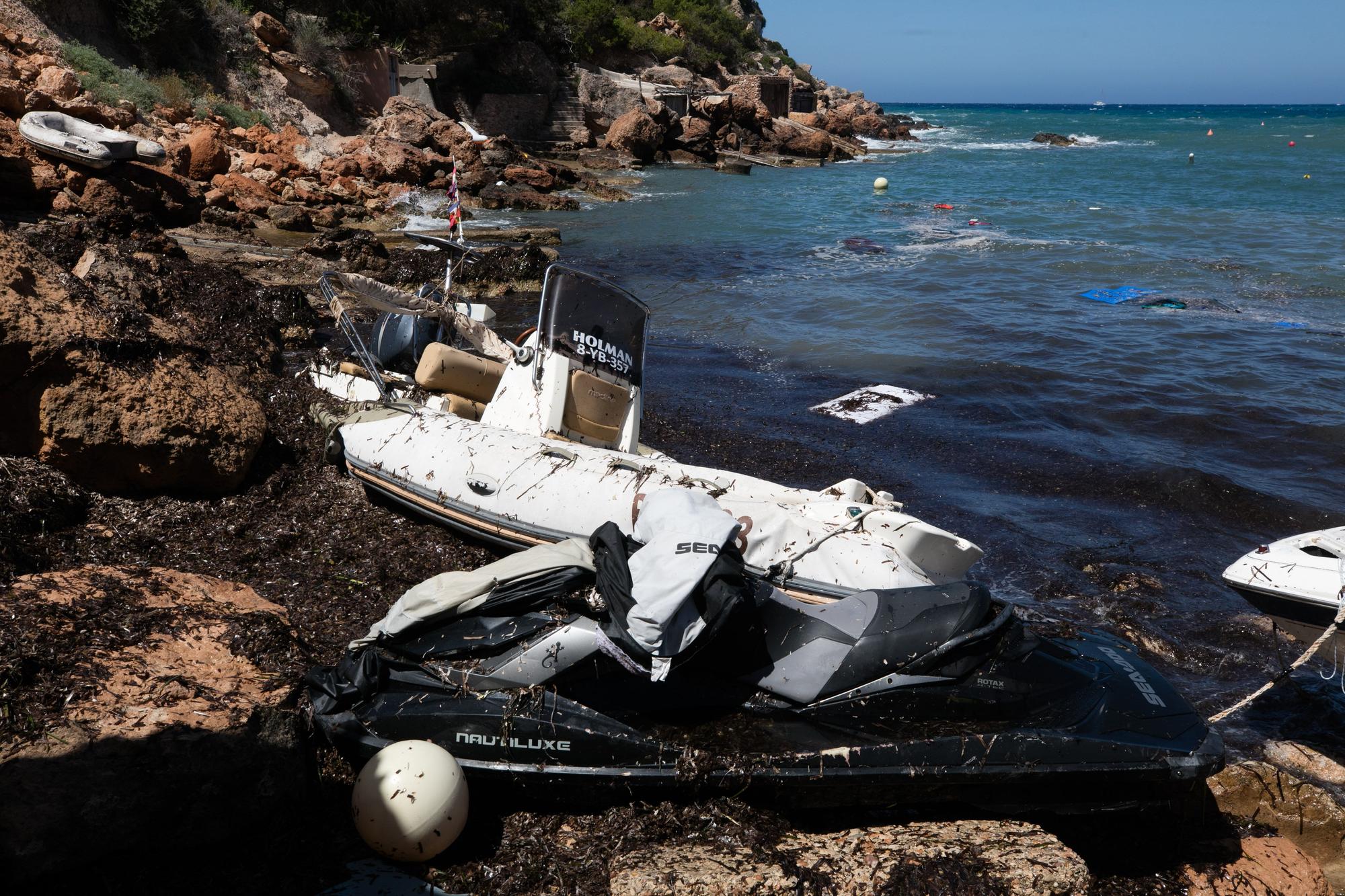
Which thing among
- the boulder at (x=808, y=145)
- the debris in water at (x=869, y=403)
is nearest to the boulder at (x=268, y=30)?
the debris in water at (x=869, y=403)

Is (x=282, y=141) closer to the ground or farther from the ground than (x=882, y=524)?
farther from the ground

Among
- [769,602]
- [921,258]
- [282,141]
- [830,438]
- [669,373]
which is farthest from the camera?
[282,141]

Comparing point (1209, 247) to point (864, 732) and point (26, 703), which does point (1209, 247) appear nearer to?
point (864, 732)

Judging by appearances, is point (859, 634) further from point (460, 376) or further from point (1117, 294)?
point (1117, 294)

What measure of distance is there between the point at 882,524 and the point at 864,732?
1.89 metres

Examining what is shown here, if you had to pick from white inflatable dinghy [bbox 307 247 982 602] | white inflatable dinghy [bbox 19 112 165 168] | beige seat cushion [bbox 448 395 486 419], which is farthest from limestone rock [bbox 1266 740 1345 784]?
white inflatable dinghy [bbox 19 112 165 168]

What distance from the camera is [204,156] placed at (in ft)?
57.0

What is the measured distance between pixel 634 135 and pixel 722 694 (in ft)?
113

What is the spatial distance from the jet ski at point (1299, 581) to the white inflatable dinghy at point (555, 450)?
1441mm

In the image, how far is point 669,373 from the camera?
37.1 feet

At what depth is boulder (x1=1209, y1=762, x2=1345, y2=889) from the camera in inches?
168

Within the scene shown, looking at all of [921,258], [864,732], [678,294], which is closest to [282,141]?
[678,294]

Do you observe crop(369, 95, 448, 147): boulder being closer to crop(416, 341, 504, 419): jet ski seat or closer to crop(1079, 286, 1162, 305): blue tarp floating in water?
crop(1079, 286, 1162, 305): blue tarp floating in water

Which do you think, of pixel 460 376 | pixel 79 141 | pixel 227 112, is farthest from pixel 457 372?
pixel 227 112
